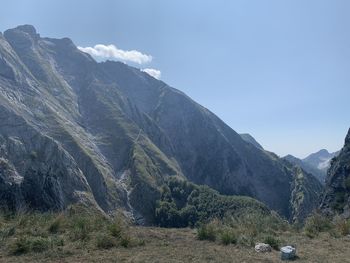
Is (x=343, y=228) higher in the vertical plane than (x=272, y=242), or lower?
higher

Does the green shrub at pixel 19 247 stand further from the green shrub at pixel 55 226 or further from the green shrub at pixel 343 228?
the green shrub at pixel 343 228

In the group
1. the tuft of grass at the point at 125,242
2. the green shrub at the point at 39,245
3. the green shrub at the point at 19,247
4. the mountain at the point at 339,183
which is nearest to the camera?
the green shrub at the point at 19,247

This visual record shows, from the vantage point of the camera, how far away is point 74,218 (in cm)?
1577

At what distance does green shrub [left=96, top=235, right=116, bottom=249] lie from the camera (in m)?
13.0

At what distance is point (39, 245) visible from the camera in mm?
12297

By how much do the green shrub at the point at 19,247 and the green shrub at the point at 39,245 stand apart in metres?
0.16

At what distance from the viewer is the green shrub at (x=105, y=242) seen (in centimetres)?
1302

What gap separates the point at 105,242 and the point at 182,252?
2.44m

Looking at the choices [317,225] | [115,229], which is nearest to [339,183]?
[317,225]

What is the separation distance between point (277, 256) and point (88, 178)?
148m

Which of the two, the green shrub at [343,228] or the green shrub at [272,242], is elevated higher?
the green shrub at [343,228]

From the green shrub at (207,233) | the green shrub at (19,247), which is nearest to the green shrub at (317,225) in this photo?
the green shrub at (207,233)

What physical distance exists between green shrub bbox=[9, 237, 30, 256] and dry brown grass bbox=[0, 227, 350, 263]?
0.29m

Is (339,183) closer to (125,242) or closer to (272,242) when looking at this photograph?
(272,242)
